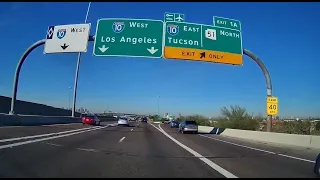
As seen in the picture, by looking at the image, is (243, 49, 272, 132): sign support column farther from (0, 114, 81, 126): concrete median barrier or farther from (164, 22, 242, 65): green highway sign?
(0, 114, 81, 126): concrete median barrier

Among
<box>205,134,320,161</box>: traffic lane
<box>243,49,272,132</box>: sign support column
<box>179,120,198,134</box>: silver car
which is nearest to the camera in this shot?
<box>205,134,320,161</box>: traffic lane

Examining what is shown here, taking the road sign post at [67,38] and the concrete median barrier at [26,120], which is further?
the concrete median barrier at [26,120]

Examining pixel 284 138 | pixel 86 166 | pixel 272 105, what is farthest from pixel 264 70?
pixel 86 166

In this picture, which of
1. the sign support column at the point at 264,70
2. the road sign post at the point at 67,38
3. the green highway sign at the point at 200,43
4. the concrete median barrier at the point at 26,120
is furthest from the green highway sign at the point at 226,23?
the concrete median barrier at the point at 26,120

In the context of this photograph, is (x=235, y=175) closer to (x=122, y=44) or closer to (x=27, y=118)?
(x=122, y=44)

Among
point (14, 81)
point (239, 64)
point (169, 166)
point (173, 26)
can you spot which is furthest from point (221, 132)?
point (169, 166)

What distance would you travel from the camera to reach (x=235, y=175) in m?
8.88

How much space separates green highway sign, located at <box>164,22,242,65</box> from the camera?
2111 cm

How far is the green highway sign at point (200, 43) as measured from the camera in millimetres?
21109

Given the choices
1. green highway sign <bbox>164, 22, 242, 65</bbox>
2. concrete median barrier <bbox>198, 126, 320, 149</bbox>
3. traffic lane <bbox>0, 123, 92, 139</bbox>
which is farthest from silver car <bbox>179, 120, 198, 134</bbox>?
green highway sign <bbox>164, 22, 242, 65</bbox>

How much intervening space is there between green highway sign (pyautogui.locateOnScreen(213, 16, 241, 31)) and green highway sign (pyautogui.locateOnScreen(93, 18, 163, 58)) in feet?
12.1

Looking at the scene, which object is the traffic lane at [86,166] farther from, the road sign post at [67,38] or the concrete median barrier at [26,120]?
the concrete median barrier at [26,120]

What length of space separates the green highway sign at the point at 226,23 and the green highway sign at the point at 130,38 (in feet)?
12.1

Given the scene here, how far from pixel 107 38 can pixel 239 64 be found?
28.7 ft
